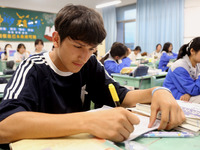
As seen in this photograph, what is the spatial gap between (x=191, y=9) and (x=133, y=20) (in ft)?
8.04

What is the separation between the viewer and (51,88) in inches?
31.7

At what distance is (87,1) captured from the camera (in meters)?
7.39

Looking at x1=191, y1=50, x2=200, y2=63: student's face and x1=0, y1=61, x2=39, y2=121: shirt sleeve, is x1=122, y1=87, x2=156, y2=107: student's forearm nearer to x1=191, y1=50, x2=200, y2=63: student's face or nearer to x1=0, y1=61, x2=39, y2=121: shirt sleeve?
x1=0, y1=61, x2=39, y2=121: shirt sleeve

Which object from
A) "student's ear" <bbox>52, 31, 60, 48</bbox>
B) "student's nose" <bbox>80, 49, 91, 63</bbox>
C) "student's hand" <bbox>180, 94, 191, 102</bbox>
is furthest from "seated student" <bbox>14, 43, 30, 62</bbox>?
"student's nose" <bbox>80, 49, 91, 63</bbox>

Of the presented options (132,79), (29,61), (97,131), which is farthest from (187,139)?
(132,79)

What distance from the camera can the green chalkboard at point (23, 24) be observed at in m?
6.77

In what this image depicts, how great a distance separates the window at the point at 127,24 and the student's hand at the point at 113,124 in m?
7.63

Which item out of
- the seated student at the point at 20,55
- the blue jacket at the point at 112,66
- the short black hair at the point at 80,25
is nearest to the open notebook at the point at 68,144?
the short black hair at the point at 80,25

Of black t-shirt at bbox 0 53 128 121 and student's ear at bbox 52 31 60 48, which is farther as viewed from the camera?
student's ear at bbox 52 31 60 48

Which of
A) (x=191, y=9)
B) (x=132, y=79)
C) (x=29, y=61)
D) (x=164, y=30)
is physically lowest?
(x=132, y=79)

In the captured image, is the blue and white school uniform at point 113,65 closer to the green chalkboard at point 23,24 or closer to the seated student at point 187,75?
the seated student at point 187,75

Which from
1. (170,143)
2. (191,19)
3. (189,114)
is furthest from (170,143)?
(191,19)

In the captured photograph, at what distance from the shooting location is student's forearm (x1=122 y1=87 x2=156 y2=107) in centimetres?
85

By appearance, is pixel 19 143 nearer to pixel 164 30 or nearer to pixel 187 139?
pixel 187 139
